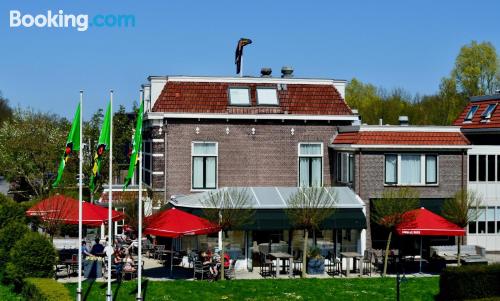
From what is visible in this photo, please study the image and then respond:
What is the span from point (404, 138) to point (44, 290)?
661 inches

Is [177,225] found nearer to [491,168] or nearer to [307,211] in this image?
[307,211]

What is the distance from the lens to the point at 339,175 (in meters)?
36.2

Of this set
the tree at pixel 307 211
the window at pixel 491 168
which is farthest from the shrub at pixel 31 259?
the window at pixel 491 168

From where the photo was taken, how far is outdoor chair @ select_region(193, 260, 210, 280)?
28888 millimetres

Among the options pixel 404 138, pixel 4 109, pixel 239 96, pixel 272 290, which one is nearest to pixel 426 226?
pixel 404 138

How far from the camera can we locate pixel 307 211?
98.3 feet

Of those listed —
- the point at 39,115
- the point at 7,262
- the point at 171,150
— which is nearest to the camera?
the point at 7,262

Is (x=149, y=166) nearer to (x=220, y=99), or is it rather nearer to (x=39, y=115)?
(x=220, y=99)

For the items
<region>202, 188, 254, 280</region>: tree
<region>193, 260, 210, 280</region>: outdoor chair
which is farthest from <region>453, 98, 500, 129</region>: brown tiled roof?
<region>193, 260, 210, 280</region>: outdoor chair

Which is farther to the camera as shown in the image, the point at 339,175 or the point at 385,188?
the point at 339,175

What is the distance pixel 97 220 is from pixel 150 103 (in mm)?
8802

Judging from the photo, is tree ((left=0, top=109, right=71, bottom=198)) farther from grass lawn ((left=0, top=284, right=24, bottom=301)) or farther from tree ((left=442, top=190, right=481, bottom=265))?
tree ((left=442, top=190, right=481, bottom=265))

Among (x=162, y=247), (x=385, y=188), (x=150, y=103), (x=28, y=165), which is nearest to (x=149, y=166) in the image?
(x=150, y=103)

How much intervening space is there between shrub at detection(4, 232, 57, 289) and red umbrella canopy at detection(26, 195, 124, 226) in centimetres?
282
